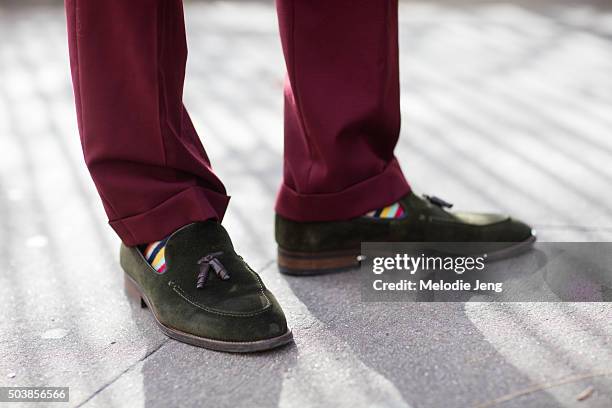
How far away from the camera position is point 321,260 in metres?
1.45

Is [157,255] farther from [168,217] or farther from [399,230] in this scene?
[399,230]

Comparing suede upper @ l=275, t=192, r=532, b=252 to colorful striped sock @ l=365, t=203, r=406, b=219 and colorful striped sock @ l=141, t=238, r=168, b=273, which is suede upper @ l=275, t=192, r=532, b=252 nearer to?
colorful striped sock @ l=365, t=203, r=406, b=219

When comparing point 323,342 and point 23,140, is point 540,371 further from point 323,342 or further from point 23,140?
point 23,140

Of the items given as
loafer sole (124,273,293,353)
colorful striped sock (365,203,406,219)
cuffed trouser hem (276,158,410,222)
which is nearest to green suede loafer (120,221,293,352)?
loafer sole (124,273,293,353)

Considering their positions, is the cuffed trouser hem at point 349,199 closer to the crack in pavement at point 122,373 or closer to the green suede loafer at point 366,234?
the green suede loafer at point 366,234

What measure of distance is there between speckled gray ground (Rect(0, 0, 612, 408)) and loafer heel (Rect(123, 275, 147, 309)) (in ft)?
0.06

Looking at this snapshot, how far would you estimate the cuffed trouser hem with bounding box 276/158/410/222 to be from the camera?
1.42 m

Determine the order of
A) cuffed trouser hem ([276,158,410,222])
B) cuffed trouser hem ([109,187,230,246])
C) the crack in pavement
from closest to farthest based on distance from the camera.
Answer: the crack in pavement < cuffed trouser hem ([109,187,230,246]) < cuffed trouser hem ([276,158,410,222])

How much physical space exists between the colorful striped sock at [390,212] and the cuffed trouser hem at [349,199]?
0.04 feet

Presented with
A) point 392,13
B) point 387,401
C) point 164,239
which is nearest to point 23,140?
point 164,239

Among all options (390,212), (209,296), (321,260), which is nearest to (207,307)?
(209,296)

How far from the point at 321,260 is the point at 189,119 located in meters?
0.34

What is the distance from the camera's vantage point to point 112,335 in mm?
1271

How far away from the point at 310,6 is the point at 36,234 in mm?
765
